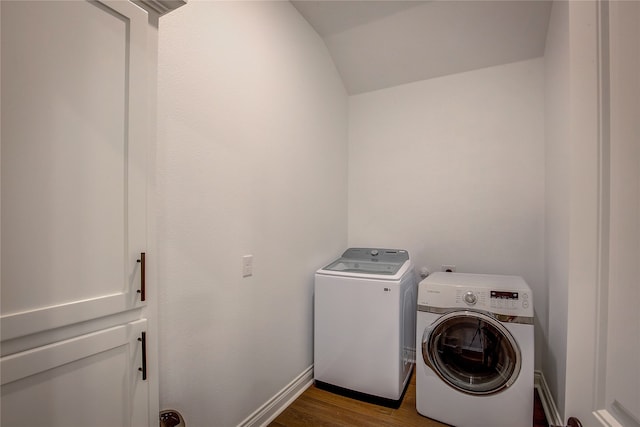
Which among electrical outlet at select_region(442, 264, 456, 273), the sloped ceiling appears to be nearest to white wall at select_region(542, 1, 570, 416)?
the sloped ceiling

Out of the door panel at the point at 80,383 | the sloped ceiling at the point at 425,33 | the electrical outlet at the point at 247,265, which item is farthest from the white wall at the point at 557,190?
the door panel at the point at 80,383

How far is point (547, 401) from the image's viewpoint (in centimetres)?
188

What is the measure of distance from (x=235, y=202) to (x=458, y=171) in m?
1.89

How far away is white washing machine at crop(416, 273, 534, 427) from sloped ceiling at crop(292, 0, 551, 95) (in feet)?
5.69

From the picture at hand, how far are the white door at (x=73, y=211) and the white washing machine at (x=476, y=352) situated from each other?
5.10 feet

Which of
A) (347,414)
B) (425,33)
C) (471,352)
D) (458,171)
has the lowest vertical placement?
(347,414)

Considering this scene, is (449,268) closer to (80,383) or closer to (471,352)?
(471,352)

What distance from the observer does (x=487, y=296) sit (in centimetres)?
170

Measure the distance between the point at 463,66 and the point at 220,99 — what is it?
79.8 inches

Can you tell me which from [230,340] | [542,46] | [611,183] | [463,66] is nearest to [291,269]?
[230,340]

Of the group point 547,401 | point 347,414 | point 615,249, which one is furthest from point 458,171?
point 615,249

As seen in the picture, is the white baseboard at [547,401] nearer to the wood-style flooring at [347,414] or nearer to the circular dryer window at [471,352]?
the wood-style flooring at [347,414]

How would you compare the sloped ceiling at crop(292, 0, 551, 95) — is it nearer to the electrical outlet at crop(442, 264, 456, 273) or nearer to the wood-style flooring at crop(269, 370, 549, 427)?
the electrical outlet at crop(442, 264, 456, 273)

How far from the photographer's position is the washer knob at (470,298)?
67.9 inches
